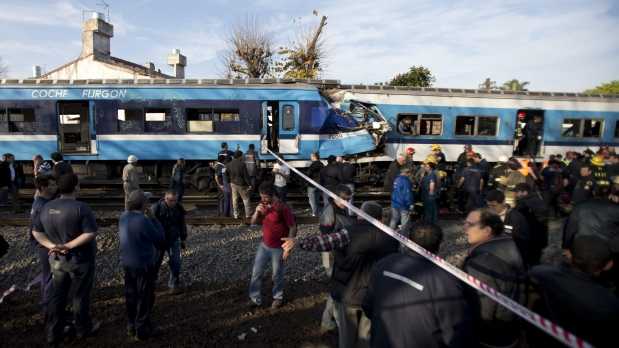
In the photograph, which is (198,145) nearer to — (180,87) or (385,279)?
(180,87)

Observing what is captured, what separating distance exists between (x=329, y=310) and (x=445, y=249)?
3718 millimetres

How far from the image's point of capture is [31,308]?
4.74 meters

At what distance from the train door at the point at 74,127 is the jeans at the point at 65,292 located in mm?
8892

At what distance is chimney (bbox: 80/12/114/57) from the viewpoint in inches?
967

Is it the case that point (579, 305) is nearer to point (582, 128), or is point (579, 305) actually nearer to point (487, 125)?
point (487, 125)

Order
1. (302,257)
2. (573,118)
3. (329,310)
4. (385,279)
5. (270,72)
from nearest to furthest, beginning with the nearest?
1. (385,279)
2. (329,310)
3. (302,257)
4. (573,118)
5. (270,72)

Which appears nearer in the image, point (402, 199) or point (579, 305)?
point (579, 305)

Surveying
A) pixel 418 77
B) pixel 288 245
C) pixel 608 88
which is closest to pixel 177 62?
pixel 418 77

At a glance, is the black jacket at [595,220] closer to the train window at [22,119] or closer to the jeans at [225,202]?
the jeans at [225,202]

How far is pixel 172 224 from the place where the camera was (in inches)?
194

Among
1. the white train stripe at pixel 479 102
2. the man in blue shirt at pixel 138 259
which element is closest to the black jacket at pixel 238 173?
the man in blue shirt at pixel 138 259

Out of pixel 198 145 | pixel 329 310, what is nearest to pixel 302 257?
pixel 329 310

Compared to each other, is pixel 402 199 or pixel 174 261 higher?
pixel 402 199

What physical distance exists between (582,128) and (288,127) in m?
11.1
